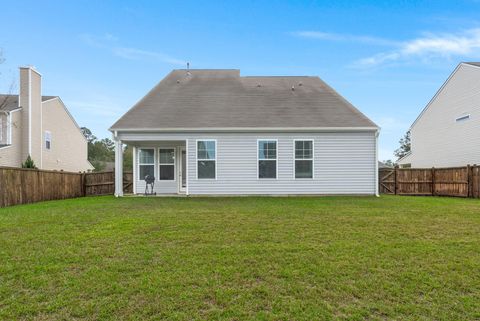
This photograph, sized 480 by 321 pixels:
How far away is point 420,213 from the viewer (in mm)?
7938

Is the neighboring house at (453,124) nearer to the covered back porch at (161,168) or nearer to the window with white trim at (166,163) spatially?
the covered back porch at (161,168)

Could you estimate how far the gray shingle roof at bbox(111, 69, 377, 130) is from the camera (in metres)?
12.9

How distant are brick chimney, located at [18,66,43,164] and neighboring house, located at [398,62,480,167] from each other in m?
24.3

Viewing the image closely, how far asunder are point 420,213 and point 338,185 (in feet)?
16.1

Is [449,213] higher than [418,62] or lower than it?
lower

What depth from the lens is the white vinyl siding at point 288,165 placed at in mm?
12781

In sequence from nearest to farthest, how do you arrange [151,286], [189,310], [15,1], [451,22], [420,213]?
[189,310] → [151,286] → [420,213] → [15,1] → [451,22]

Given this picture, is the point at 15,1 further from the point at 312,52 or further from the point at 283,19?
the point at 312,52

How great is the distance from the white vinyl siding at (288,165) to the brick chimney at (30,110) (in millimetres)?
8469

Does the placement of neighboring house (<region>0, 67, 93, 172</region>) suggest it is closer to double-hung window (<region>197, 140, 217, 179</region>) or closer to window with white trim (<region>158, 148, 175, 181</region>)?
window with white trim (<region>158, 148, 175, 181</region>)

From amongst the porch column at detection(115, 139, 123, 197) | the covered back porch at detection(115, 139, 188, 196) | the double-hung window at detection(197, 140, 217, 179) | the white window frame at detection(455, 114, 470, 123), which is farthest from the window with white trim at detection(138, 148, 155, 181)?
the white window frame at detection(455, 114, 470, 123)

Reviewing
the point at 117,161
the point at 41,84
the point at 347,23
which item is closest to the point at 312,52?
the point at 347,23

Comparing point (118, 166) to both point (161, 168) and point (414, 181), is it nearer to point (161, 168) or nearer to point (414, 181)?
point (161, 168)

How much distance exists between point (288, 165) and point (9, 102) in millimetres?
17556
